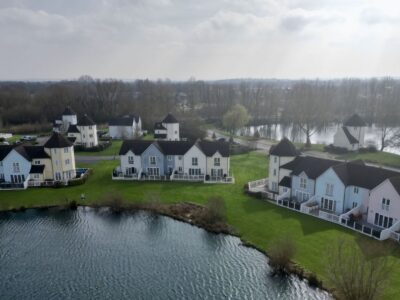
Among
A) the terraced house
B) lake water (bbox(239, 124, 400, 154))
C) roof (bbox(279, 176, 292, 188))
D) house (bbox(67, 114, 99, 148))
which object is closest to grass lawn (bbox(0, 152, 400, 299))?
the terraced house

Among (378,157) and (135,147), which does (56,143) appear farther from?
(378,157)

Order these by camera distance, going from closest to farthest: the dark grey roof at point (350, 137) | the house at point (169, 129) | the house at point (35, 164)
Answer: the house at point (35, 164), the dark grey roof at point (350, 137), the house at point (169, 129)

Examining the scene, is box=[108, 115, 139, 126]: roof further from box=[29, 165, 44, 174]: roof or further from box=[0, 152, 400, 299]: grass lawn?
box=[29, 165, 44, 174]: roof

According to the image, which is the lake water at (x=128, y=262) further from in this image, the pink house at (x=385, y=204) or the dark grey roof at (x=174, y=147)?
the dark grey roof at (x=174, y=147)

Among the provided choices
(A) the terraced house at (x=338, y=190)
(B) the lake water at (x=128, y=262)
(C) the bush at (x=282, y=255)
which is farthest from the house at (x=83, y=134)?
(C) the bush at (x=282, y=255)

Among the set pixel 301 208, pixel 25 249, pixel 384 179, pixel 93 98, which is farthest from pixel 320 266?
pixel 93 98

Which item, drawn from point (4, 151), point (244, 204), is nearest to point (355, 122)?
point (244, 204)
